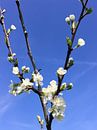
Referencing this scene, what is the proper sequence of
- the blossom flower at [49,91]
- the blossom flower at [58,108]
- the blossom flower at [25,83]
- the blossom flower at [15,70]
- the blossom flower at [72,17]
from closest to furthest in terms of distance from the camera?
1. the blossom flower at [58,108]
2. the blossom flower at [49,91]
3. the blossom flower at [25,83]
4. the blossom flower at [15,70]
5. the blossom flower at [72,17]

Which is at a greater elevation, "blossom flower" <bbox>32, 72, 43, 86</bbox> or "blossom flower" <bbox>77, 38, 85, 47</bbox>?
"blossom flower" <bbox>77, 38, 85, 47</bbox>

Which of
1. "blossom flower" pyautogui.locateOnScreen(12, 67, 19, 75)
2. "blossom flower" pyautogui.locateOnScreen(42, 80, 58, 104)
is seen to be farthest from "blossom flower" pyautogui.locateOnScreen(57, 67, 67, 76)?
"blossom flower" pyautogui.locateOnScreen(12, 67, 19, 75)

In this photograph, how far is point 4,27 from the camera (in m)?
4.61

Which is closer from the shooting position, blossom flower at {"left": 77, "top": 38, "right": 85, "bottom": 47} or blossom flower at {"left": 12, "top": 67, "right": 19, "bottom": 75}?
blossom flower at {"left": 12, "top": 67, "right": 19, "bottom": 75}

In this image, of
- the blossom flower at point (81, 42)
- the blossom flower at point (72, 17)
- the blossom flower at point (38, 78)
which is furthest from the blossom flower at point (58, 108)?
the blossom flower at point (72, 17)

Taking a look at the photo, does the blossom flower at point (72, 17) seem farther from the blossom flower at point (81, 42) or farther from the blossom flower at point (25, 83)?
the blossom flower at point (25, 83)

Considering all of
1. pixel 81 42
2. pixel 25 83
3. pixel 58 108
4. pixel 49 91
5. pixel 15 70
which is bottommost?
pixel 58 108

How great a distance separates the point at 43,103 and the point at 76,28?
1.09 metres

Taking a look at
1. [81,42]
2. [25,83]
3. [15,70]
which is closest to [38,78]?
[25,83]

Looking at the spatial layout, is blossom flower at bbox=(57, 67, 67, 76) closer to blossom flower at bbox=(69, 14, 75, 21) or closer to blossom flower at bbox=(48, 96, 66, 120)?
blossom flower at bbox=(48, 96, 66, 120)

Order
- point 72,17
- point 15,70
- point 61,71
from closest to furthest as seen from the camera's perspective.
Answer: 1. point 61,71
2. point 15,70
3. point 72,17

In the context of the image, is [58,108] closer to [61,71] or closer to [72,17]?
[61,71]

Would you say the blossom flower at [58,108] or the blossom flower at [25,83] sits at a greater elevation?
the blossom flower at [25,83]

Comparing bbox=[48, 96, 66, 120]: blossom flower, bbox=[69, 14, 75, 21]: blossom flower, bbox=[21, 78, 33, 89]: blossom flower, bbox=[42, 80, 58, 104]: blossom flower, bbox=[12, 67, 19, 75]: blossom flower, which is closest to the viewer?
bbox=[48, 96, 66, 120]: blossom flower
